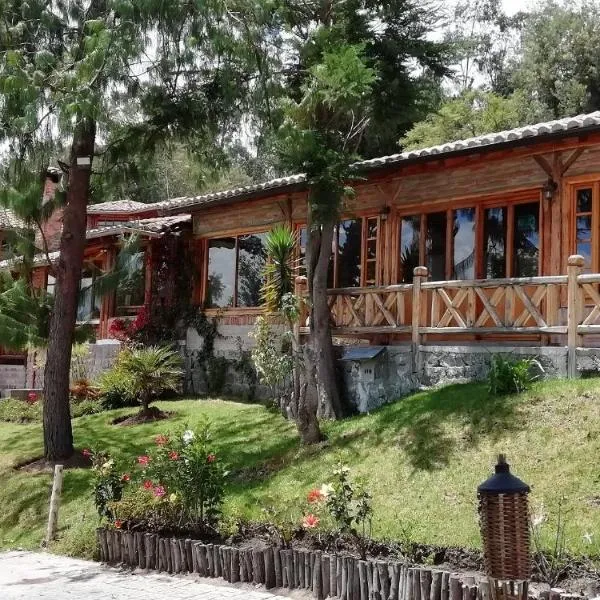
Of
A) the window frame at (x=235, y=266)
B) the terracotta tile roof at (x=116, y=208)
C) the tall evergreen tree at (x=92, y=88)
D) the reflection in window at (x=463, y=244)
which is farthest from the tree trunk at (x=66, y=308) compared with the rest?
the terracotta tile roof at (x=116, y=208)

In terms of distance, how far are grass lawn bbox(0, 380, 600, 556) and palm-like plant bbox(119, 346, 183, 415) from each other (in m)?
2.46

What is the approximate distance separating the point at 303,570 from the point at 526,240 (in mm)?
8552

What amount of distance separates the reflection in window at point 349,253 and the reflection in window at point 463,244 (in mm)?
2267

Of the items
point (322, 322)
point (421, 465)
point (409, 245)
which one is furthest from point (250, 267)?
point (421, 465)

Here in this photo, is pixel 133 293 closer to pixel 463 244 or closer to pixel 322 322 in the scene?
pixel 322 322

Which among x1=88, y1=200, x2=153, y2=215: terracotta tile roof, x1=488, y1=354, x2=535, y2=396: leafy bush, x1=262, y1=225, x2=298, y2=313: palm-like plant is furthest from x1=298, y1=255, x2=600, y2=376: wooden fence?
x1=88, y1=200, x2=153, y2=215: terracotta tile roof

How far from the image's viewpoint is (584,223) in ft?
42.5

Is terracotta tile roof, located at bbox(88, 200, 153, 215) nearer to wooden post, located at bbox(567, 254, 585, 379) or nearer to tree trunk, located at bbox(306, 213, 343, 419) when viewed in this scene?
tree trunk, located at bbox(306, 213, 343, 419)

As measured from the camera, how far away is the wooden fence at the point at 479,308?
1115cm

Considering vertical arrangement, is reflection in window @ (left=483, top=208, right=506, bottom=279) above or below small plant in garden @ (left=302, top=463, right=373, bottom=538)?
above

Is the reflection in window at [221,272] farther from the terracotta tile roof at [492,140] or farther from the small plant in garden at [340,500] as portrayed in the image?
the small plant in garden at [340,500]

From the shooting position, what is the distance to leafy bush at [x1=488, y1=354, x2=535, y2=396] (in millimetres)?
11039

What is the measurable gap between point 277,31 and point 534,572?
33.8 ft

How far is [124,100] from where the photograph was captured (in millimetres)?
13398
